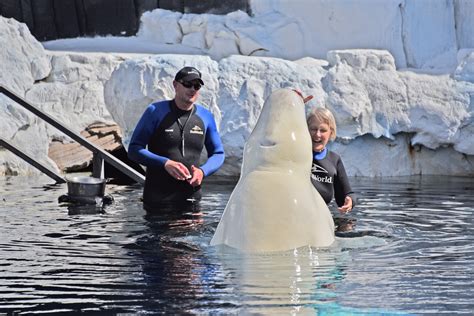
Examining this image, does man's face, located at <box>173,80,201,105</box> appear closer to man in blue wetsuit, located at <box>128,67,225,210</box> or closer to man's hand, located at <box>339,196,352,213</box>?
man in blue wetsuit, located at <box>128,67,225,210</box>

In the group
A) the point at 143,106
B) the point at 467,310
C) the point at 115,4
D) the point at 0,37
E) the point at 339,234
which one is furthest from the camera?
the point at 115,4

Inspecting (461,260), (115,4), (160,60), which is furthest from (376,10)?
(461,260)

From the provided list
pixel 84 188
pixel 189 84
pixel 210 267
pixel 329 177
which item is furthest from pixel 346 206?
pixel 84 188

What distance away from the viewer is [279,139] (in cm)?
500

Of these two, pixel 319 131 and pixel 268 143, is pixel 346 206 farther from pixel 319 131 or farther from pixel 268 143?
pixel 268 143

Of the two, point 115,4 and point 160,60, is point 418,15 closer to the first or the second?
point 160,60

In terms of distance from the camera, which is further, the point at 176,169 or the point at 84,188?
the point at 84,188

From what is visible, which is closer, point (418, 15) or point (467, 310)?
point (467, 310)

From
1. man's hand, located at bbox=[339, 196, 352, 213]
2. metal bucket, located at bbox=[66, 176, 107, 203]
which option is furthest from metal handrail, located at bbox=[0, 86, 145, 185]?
man's hand, located at bbox=[339, 196, 352, 213]

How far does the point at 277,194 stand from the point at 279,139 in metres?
0.28

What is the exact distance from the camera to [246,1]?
50.4 feet

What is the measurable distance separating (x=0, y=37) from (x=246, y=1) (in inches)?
147

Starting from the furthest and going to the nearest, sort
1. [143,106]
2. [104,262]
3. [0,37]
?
1. [0,37]
2. [143,106]
3. [104,262]

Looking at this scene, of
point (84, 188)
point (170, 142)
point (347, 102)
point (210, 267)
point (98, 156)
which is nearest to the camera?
point (210, 267)
